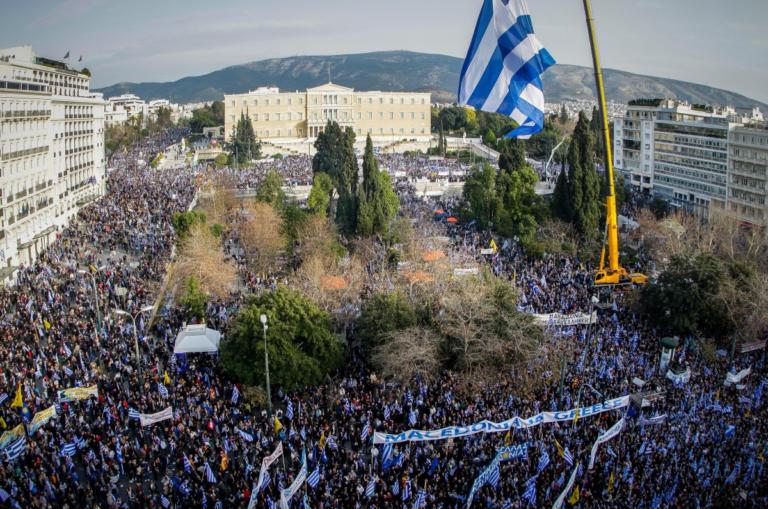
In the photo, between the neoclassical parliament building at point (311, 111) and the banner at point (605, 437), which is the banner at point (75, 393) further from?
the neoclassical parliament building at point (311, 111)

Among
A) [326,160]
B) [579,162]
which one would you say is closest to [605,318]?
[579,162]

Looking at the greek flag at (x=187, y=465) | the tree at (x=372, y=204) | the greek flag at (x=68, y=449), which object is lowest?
the greek flag at (x=187, y=465)

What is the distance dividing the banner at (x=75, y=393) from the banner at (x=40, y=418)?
1.07 metres

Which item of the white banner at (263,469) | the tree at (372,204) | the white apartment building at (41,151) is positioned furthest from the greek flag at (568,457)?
the white apartment building at (41,151)

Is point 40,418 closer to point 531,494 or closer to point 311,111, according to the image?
point 531,494

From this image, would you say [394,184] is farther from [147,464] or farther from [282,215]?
[147,464]

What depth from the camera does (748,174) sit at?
49.7 metres

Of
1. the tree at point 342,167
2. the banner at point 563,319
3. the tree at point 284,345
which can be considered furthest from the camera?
the tree at point 342,167

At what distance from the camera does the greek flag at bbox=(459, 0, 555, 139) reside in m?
12.4

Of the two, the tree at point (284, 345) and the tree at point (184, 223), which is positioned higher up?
the tree at point (184, 223)

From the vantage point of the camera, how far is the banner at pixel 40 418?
19.0 metres

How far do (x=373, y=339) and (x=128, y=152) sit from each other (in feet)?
252

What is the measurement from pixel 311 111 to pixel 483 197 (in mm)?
63231

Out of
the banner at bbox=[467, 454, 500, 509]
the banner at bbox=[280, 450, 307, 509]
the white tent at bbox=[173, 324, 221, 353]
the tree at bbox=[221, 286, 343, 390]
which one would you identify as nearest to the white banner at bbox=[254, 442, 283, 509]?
the banner at bbox=[280, 450, 307, 509]
